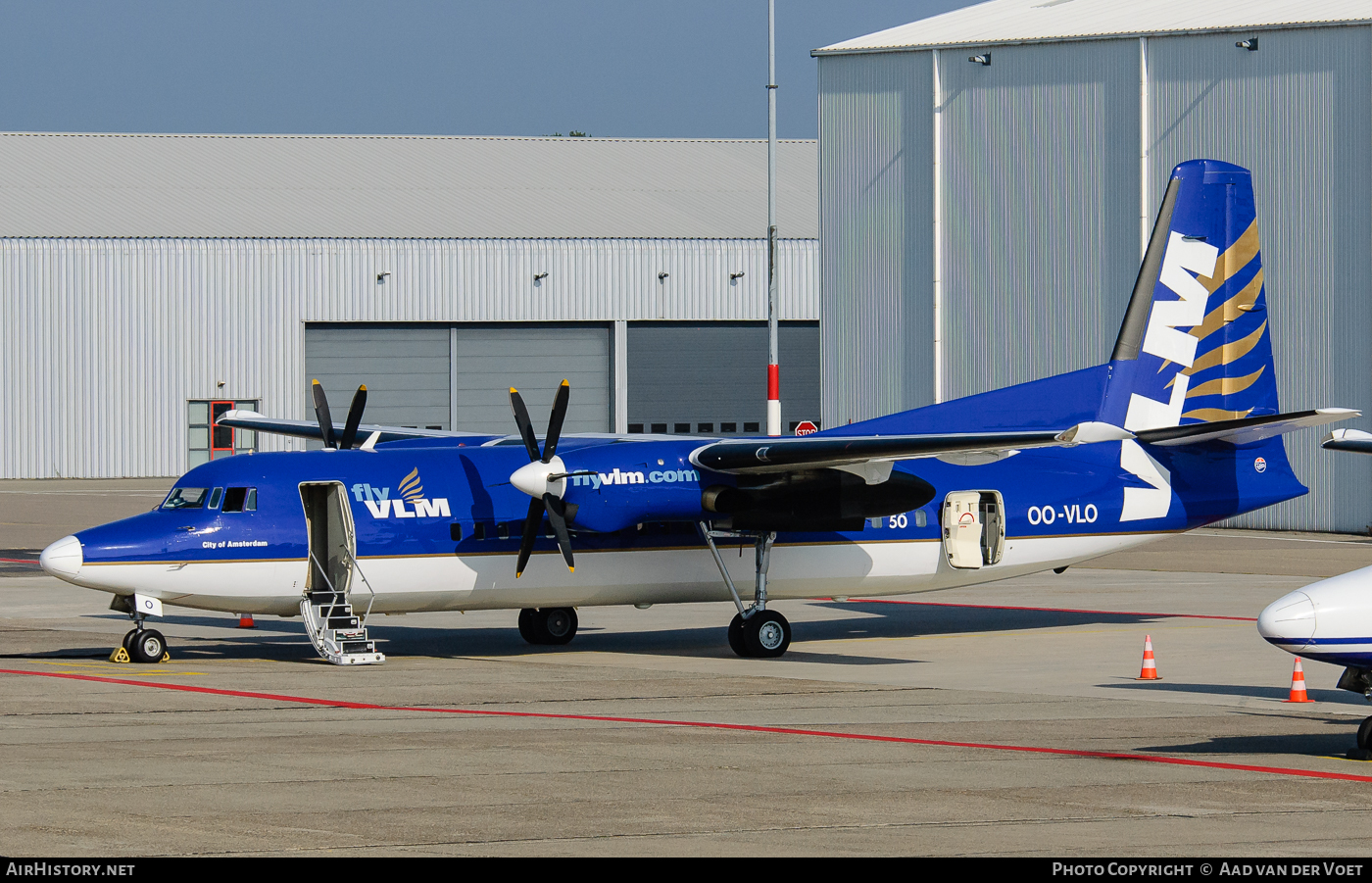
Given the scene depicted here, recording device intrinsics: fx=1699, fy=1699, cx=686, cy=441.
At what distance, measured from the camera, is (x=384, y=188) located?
242 ft

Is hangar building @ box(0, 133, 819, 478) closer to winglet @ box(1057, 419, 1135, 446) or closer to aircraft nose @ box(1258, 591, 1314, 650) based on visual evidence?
winglet @ box(1057, 419, 1135, 446)

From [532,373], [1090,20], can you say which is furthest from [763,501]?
[532,373]

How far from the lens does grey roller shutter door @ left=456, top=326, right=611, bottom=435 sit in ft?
223

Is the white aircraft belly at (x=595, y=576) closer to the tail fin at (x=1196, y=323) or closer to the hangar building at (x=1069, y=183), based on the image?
the tail fin at (x=1196, y=323)

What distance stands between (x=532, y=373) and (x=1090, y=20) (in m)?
29.1

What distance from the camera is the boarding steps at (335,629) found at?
22.2 metres

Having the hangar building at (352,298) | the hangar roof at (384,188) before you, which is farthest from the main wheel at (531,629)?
the hangar roof at (384,188)

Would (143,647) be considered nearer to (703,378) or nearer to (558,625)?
(558,625)

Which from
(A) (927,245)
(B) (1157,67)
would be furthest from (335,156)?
(B) (1157,67)

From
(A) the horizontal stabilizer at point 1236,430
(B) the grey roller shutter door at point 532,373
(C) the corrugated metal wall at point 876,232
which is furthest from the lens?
(B) the grey roller shutter door at point 532,373

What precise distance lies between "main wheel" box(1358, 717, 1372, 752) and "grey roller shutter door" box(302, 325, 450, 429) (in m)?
54.5

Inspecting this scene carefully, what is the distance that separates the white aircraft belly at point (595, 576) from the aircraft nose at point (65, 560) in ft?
0.45

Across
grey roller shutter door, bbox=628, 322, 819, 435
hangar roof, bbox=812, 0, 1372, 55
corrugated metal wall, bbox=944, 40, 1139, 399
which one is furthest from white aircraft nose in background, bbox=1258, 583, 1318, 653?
grey roller shutter door, bbox=628, 322, 819, 435
